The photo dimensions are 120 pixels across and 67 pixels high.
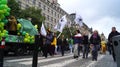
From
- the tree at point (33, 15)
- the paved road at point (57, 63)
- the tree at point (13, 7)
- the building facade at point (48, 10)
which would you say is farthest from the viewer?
the building facade at point (48, 10)

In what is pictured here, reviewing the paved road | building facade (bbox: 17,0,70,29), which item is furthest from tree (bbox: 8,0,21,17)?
the paved road

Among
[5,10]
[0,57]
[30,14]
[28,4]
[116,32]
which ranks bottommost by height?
[0,57]

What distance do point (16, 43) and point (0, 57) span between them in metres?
12.0

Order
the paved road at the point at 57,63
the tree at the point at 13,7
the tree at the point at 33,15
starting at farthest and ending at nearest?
1. the tree at the point at 33,15
2. the tree at the point at 13,7
3. the paved road at the point at 57,63

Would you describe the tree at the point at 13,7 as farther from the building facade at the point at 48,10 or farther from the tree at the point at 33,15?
the building facade at the point at 48,10

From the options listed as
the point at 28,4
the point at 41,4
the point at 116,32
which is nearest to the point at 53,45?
the point at 116,32

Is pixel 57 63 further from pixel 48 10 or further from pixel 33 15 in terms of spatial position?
pixel 48 10

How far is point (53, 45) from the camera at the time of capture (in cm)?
2239

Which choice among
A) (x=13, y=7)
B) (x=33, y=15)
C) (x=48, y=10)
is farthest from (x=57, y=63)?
(x=48, y=10)

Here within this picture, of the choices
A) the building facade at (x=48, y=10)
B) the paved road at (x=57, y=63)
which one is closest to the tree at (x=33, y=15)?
the building facade at (x=48, y=10)

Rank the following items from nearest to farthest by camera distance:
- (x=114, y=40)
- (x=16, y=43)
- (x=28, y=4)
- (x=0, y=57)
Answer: (x=114, y=40)
(x=0, y=57)
(x=16, y=43)
(x=28, y=4)

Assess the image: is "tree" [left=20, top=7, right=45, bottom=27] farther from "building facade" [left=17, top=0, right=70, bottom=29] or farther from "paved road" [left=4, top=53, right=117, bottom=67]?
"paved road" [left=4, top=53, right=117, bottom=67]

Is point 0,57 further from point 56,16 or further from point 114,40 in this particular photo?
point 56,16

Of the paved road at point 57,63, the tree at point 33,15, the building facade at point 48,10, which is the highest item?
the building facade at point 48,10
